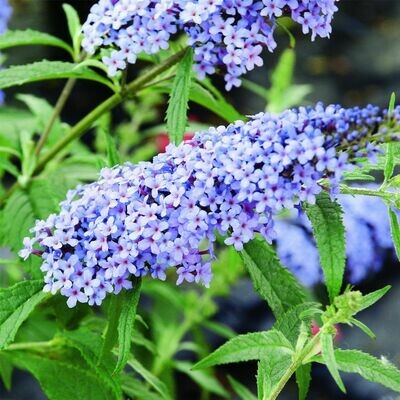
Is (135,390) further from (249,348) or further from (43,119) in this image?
(43,119)

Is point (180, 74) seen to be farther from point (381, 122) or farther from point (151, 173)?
point (381, 122)

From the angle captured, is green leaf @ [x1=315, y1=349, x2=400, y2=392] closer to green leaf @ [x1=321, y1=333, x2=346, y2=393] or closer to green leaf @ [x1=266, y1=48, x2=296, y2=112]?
green leaf @ [x1=321, y1=333, x2=346, y2=393]

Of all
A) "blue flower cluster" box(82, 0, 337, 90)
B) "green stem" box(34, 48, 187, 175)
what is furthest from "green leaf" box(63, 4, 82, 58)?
"blue flower cluster" box(82, 0, 337, 90)

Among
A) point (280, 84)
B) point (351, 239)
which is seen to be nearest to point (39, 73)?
point (280, 84)

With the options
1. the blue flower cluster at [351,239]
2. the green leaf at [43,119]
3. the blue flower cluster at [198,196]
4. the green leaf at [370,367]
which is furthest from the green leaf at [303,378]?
the blue flower cluster at [351,239]

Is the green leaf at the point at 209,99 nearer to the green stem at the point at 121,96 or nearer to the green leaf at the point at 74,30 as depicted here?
the green stem at the point at 121,96

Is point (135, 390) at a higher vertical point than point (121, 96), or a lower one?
lower
